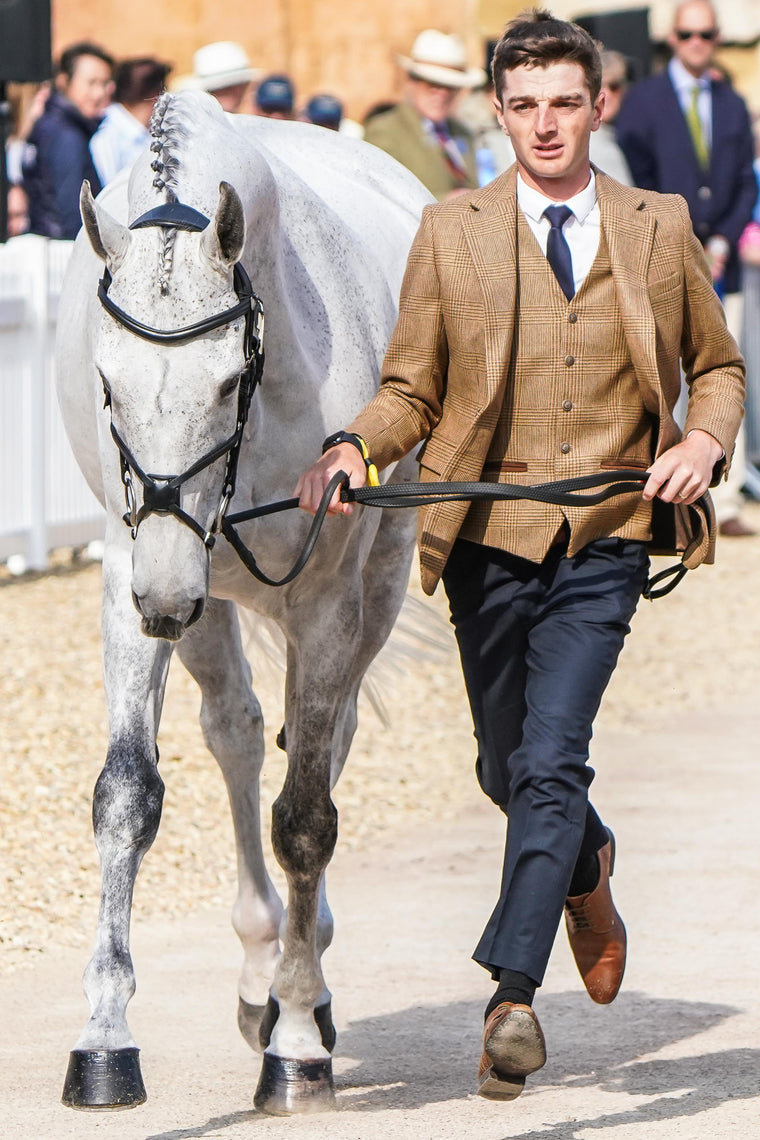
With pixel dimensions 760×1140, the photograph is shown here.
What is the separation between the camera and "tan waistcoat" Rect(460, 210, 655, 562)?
13.7 feet

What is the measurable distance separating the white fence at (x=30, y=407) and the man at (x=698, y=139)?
346 cm

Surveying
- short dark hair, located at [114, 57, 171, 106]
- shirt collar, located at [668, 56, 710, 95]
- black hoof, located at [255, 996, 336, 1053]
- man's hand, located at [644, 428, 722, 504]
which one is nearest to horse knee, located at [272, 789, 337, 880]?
black hoof, located at [255, 996, 336, 1053]

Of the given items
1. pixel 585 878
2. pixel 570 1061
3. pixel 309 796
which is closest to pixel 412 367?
pixel 309 796

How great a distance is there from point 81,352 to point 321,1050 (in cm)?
171

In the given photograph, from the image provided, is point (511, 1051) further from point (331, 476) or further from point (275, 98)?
point (275, 98)

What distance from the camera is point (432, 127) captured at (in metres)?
11.2

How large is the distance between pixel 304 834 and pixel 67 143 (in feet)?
21.7

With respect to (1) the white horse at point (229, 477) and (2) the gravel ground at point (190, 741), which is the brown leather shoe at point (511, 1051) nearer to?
(1) the white horse at point (229, 477)

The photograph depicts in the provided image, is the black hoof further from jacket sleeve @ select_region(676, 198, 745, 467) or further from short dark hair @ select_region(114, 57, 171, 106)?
short dark hair @ select_region(114, 57, 171, 106)

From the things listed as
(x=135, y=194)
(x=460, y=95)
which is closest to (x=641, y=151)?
(x=460, y=95)

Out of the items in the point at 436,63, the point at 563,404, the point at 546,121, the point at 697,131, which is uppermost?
the point at 436,63

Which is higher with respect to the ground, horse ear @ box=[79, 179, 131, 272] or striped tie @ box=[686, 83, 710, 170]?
striped tie @ box=[686, 83, 710, 170]

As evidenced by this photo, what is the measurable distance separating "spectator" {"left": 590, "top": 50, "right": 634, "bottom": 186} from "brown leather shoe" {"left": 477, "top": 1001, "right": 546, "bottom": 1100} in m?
8.03

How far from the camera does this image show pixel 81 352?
4.91 metres
